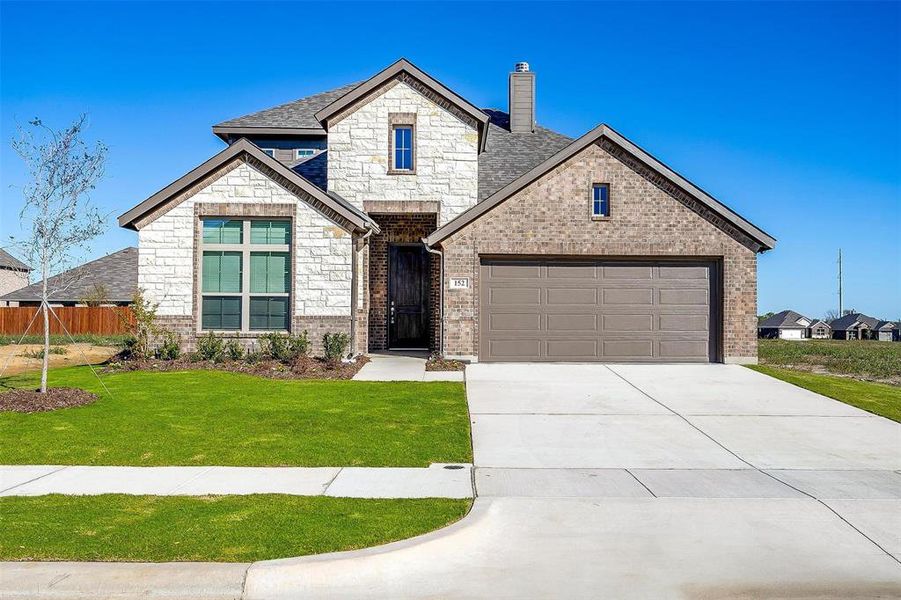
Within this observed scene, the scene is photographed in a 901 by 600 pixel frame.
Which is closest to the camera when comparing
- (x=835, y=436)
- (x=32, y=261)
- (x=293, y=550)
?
(x=293, y=550)

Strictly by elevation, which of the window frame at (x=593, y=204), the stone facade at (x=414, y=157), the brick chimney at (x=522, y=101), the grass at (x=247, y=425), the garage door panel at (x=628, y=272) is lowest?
the grass at (x=247, y=425)

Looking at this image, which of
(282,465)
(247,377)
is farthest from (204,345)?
(282,465)

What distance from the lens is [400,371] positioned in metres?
15.8

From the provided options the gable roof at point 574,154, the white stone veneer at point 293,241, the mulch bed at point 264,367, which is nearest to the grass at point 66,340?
the white stone veneer at point 293,241

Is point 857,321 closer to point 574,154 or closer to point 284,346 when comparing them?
point 574,154

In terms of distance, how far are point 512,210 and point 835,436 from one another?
917 centimetres

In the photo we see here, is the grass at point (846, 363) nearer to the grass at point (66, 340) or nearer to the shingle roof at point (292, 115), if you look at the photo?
the shingle roof at point (292, 115)

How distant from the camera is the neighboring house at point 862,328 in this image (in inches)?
2375

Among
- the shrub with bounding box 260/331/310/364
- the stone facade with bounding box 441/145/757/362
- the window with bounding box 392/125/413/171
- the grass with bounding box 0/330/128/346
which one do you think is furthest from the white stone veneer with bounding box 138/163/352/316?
the grass with bounding box 0/330/128/346

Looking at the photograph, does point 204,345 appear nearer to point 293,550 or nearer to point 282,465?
point 282,465

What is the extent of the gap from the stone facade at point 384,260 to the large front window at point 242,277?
347cm

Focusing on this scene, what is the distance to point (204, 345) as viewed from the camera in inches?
651

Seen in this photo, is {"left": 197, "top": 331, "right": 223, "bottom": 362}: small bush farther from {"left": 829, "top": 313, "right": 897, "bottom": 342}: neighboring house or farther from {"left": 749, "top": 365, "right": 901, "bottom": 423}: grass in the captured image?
{"left": 829, "top": 313, "right": 897, "bottom": 342}: neighboring house

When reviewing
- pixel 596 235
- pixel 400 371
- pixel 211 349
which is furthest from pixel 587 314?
pixel 211 349
